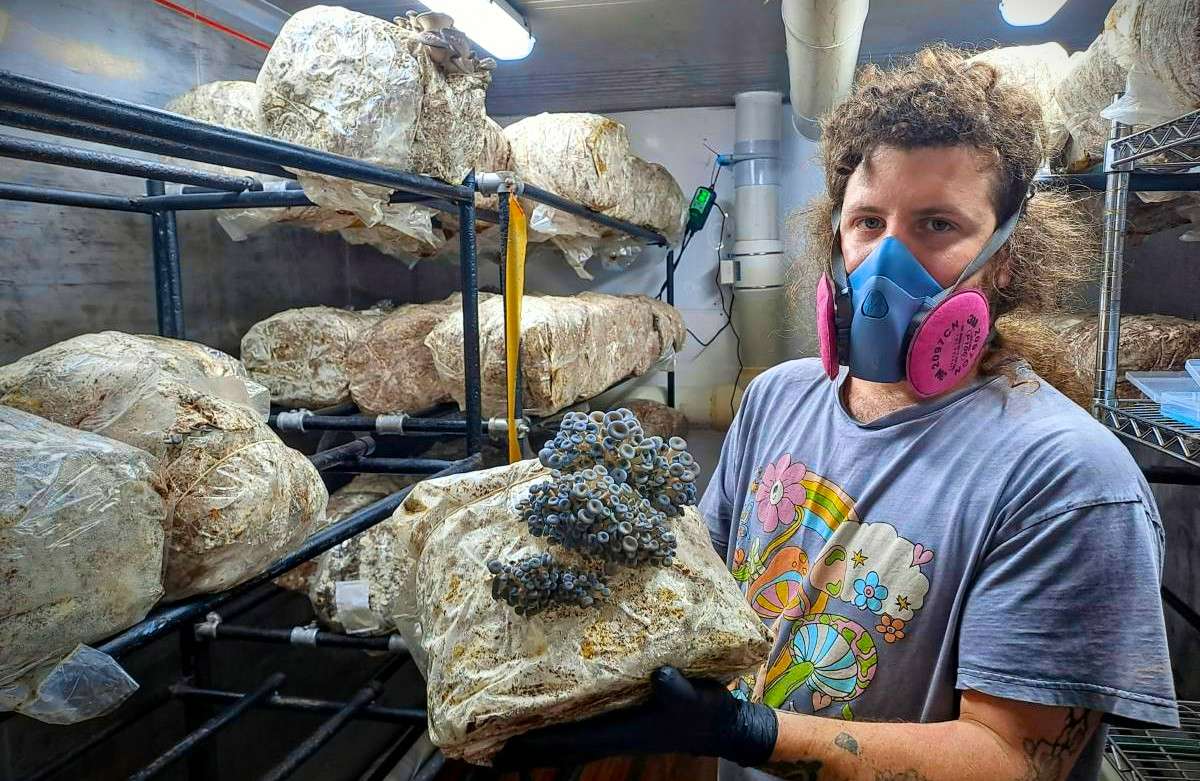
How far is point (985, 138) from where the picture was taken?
0.87 m

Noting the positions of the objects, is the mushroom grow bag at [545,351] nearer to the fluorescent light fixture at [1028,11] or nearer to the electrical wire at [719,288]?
the electrical wire at [719,288]

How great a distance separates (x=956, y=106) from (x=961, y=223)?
143 mm

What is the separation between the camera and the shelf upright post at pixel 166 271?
1.79 meters

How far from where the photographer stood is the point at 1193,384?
4.29 feet

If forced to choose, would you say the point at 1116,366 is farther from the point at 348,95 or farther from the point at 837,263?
the point at 348,95

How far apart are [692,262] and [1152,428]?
8.38 feet

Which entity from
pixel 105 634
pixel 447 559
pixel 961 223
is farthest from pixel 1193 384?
pixel 105 634

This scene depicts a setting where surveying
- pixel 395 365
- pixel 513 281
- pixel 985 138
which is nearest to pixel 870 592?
pixel 985 138

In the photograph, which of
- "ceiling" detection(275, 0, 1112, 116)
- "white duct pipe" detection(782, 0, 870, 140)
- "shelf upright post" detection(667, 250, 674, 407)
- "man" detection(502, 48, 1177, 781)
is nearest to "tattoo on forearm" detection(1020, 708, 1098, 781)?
"man" detection(502, 48, 1177, 781)

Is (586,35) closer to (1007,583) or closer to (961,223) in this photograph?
(961,223)

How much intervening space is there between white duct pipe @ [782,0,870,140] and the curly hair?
3.60 ft

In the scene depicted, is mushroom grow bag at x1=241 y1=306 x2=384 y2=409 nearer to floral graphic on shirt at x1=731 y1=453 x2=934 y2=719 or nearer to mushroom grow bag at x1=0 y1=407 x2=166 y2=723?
mushroom grow bag at x1=0 y1=407 x2=166 y2=723

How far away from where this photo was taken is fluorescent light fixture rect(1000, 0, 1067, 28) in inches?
90.5

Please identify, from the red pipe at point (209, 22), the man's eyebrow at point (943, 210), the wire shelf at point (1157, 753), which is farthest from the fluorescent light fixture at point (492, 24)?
the wire shelf at point (1157, 753)
